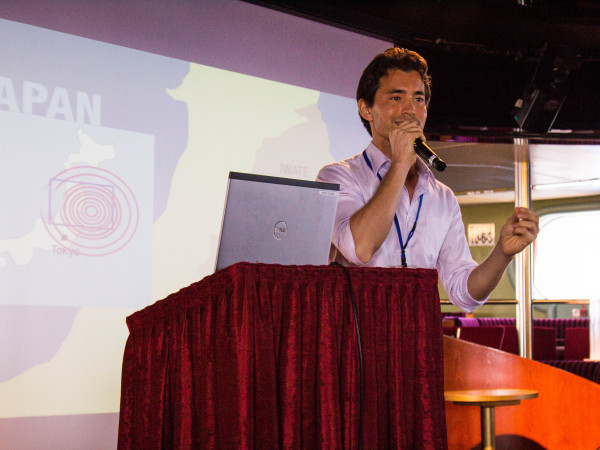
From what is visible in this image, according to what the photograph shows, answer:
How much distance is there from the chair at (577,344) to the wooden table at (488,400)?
6.02 meters

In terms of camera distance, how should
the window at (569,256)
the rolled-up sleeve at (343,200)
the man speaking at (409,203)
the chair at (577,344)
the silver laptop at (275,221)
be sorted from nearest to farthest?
the silver laptop at (275,221), the rolled-up sleeve at (343,200), the man speaking at (409,203), the chair at (577,344), the window at (569,256)

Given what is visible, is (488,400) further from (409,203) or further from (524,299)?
(524,299)

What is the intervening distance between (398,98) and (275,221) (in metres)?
0.89

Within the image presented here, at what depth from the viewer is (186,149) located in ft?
11.5

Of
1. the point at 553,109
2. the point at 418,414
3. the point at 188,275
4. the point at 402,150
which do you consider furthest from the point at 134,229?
the point at 553,109

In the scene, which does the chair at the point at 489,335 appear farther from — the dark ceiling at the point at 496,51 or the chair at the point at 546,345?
the dark ceiling at the point at 496,51

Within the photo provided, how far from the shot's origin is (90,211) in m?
3.12

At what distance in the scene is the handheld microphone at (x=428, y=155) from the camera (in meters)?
1.62

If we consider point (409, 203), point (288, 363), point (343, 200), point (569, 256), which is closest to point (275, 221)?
point (288, 363)

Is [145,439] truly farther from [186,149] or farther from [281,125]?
[281,125]

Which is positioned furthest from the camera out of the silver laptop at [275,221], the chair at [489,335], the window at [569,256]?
the window at [569,256]

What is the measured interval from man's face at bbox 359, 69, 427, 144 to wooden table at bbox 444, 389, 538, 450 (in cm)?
91

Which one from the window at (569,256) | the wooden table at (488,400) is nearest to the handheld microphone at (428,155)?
the wooden table at (488,400)

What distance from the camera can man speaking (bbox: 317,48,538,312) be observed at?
2.06 metres
